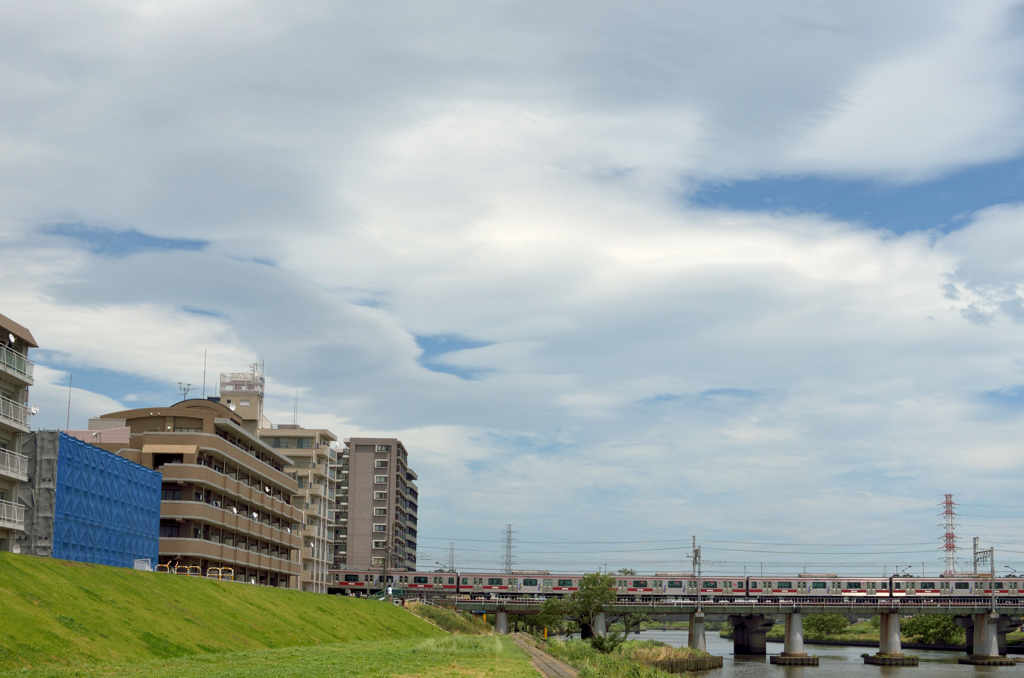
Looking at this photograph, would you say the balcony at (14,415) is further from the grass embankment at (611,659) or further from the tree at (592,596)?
the tree at (592,596)

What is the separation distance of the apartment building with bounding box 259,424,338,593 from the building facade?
177 ft

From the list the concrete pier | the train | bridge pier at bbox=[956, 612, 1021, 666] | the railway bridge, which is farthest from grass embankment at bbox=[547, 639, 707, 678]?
the concrete pier

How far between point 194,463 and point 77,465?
1890cm

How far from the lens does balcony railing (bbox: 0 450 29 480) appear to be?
56750mm

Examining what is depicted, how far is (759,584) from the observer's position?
408 feet

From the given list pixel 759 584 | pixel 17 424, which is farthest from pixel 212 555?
pixel 759 584

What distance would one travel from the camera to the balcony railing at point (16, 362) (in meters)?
58.6

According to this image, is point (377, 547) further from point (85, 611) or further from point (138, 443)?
point (85, 611)

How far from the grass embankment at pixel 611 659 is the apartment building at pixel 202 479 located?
37569mm

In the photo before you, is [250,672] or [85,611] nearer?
[250,672]

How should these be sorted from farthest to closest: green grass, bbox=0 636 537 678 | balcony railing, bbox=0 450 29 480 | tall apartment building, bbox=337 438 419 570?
1. tall apartment building, bbox=337 438 419 570
2. balcony railing, bbox=0 450 29 480
3. green grass, bbox=0 636 537 678

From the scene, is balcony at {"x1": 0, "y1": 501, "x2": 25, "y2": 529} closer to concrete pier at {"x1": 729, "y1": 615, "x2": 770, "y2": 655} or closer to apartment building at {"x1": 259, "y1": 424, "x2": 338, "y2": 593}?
apartment building at {"x1": 259, "y1": 424, "x2": 338, "y2": 593}

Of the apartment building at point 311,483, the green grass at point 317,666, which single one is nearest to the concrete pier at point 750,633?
the apartment building at point 311,483

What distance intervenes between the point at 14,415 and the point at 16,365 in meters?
3.38
